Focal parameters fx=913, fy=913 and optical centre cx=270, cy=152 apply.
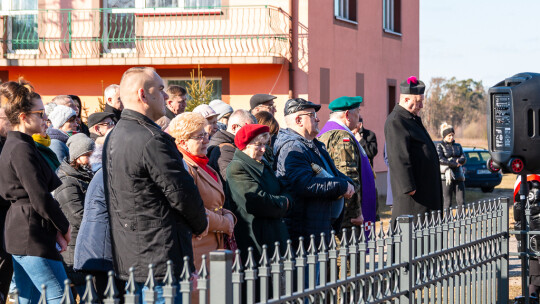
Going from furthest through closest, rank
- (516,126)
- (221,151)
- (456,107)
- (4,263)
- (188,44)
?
(456,107) < (188,44) < (516,126) < (221,151) < (4,263)

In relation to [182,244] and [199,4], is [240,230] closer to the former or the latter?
[182,244]

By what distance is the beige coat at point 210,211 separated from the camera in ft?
18.4

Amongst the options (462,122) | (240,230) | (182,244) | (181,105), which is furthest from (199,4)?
(462,122)

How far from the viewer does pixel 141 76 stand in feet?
16.5

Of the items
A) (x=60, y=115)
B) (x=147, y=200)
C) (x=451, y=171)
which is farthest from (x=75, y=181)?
(x=451, y=171)

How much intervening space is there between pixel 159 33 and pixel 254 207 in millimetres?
15527

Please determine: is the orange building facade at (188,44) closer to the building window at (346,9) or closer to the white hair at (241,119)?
the building window at (346,9)

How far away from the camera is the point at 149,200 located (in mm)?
4793

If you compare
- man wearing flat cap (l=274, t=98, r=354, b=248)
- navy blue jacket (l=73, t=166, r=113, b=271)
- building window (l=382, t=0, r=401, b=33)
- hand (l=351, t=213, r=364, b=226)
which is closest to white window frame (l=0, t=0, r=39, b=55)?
building window (l=382, t=0, r=401, b=33)

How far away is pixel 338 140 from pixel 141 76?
3481 mm

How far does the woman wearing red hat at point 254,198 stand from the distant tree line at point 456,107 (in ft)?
216

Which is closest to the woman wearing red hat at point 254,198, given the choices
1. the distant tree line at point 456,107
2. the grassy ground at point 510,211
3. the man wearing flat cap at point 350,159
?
the man wearing flat cap at point 350,159

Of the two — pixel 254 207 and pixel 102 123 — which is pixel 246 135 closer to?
pixel 254 207

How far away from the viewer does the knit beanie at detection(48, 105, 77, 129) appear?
8.61 m
